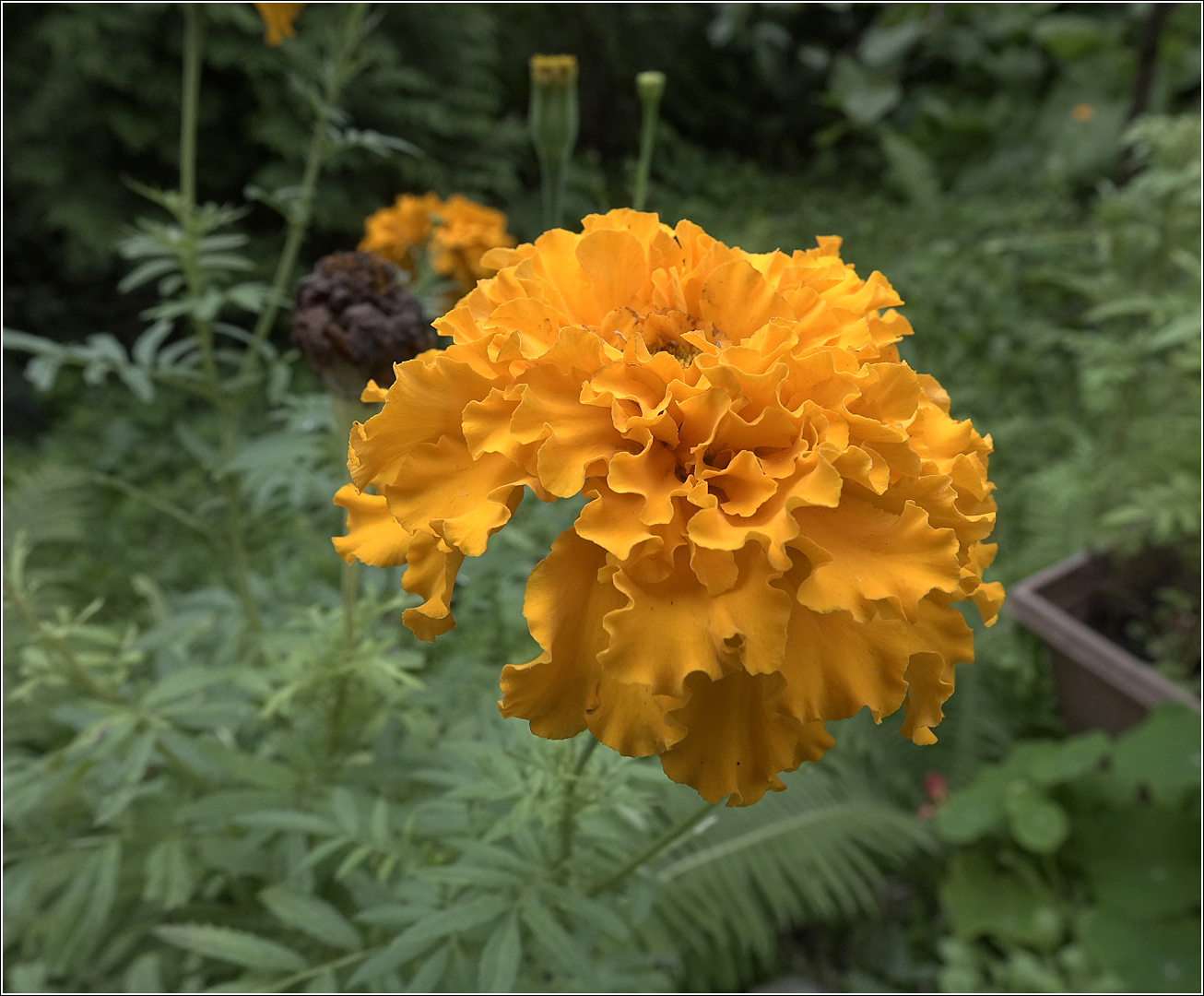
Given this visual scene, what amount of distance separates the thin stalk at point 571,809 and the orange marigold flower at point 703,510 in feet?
0.60

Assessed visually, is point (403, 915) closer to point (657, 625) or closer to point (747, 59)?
point (657, 625)

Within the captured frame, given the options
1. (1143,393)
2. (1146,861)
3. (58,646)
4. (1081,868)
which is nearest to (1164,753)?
(1146,861)

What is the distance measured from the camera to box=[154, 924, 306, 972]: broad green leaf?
2.62ft

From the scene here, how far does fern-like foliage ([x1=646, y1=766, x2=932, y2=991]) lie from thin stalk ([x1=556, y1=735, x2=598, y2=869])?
43 centimetres

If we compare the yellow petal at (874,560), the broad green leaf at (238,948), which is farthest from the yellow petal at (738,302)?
the broad green leaf at (238,948)

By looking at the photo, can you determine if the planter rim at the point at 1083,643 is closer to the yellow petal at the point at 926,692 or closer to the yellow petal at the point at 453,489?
the yellow petal at the point at 926,692

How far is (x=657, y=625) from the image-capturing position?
46 cm

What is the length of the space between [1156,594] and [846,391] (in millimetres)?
1537

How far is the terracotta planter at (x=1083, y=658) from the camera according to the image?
1.48 meters

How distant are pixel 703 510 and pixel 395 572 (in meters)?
0.75

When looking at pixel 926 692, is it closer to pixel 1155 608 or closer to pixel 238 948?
pixel 238 948

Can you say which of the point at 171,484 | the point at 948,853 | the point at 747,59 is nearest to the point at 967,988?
the point at 948,853

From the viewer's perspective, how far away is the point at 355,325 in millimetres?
859

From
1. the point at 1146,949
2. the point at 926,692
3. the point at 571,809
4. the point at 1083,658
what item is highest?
the point at 1083,658
